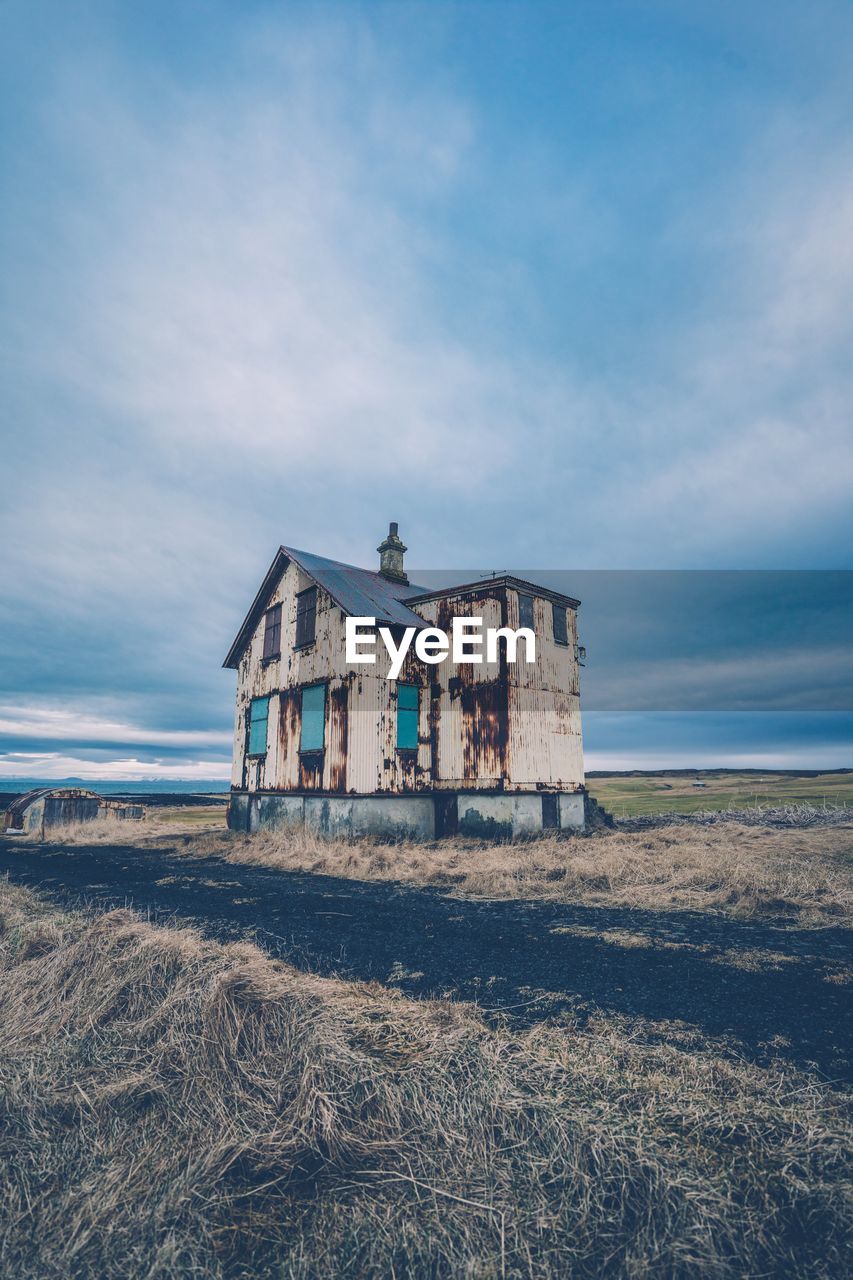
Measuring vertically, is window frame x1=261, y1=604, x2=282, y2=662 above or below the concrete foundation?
above

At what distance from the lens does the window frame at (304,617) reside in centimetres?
2036

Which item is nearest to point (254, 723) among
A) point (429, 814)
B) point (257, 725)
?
point (257, 725)

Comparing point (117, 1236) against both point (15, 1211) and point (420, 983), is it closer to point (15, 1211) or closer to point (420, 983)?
point (15, 1211)

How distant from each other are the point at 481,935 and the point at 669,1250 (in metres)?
5.29

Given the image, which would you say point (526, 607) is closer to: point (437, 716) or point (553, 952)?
point (437, 716)

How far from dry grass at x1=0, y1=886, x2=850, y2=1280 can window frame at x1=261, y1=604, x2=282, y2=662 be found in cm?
1793

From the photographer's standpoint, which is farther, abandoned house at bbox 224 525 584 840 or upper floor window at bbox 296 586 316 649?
upper floor window at bbox 296 586 316 649

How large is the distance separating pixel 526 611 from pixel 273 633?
9289 millimetres

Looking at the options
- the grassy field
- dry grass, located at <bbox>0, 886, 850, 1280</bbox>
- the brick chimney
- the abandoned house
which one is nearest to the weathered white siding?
the abandoned house

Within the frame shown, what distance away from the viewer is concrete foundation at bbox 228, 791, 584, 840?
17.9 metres

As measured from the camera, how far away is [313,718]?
766 inches

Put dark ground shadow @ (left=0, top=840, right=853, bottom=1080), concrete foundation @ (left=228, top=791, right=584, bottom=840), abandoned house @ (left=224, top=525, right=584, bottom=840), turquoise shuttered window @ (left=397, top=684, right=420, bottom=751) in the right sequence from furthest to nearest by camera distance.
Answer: turquoise shuttered window @ (left=397, top=684, right=420, bottom=751), abandoned house @ (left=224, top=525, right=584, bottom=840), concrete foundation @ (left=228, top=791, right=584, bottom=840), dark ground shadow @ (left=0, top=840, right=853, bottom=1080)

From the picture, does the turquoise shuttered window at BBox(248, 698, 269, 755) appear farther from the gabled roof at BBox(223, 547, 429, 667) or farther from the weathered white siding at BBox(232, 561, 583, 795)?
the gabled roof at BBox(223, 547, 429, 667)

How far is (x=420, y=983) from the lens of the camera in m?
5.48
